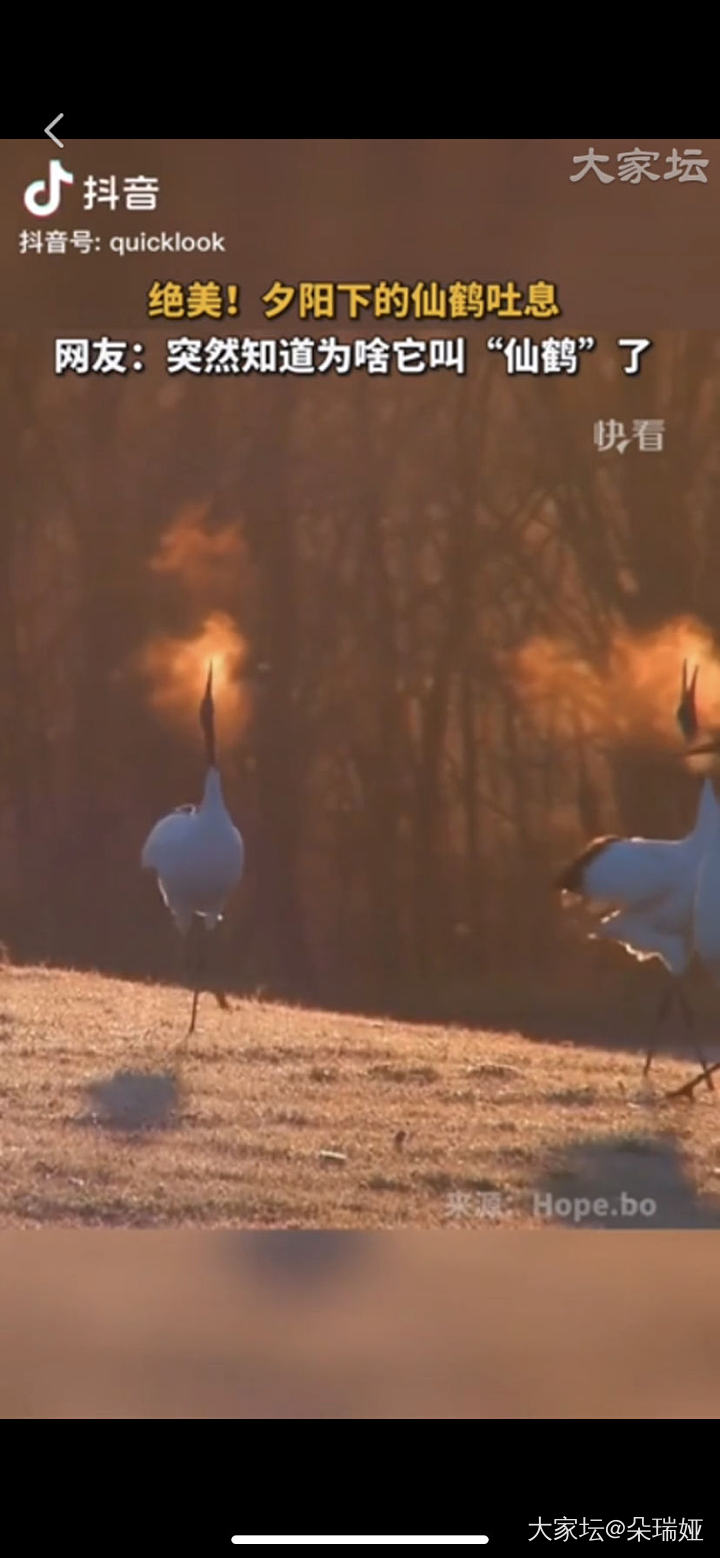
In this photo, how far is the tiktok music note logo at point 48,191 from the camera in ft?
12.8

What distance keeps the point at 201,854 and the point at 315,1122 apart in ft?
1.79

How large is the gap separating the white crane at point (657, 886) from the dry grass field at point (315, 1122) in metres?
0.19

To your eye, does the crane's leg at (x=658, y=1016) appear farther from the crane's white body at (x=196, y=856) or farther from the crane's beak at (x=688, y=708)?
the crane's white body at (x=196, y=856)

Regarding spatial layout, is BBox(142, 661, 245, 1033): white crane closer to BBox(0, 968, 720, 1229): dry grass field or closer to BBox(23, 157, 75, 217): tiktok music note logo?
BBox(0, 968, 720, 1229): dry grass field

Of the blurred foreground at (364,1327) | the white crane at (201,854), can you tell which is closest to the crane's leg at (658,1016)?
the blurred foreground at (364,1327)

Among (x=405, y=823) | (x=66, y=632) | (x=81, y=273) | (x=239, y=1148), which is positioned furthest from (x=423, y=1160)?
(x=81, y=273)

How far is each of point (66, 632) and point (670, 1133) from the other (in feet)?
4.83

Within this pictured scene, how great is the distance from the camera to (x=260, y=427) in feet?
13.0

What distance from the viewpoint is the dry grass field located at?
12.7 feet

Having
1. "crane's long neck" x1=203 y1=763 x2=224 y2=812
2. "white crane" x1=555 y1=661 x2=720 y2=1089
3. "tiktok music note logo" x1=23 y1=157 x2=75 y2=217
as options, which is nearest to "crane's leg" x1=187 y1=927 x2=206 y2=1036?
"crane's long neck" x1=203 y1=763 x2=224 y2=812

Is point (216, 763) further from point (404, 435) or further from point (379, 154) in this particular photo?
point (379, 154)

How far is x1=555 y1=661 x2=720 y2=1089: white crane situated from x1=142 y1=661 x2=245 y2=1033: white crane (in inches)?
24.9

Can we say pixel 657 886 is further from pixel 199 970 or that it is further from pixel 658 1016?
pixel 199 970

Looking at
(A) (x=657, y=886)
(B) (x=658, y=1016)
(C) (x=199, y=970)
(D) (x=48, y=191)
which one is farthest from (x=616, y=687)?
(D) (x=48, y=191)
